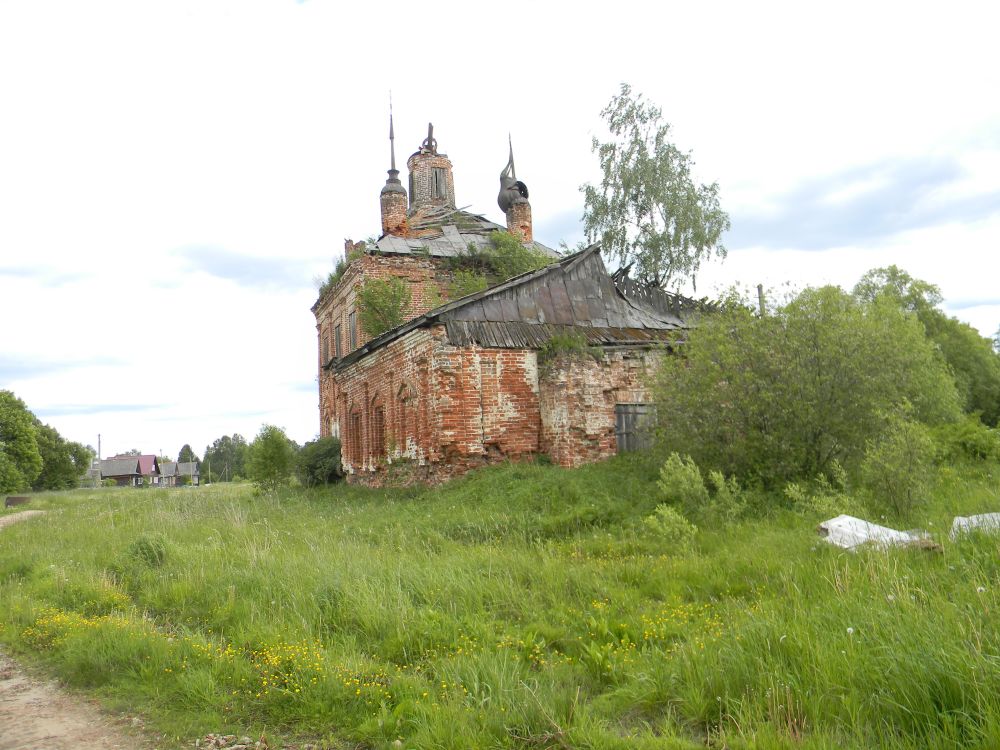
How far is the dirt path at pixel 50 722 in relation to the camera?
365cm

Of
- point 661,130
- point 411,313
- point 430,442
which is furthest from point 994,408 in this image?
point 430,442

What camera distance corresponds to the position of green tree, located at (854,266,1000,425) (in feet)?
94.5

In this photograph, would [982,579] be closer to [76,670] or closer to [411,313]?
[76,670]

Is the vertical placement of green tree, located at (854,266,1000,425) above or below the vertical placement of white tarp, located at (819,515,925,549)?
above

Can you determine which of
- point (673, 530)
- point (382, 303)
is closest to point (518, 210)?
point (382, 303)

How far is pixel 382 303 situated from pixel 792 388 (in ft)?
52.3

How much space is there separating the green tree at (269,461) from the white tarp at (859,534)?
18.2 m

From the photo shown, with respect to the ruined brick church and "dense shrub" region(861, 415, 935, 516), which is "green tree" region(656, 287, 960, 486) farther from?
the ruined brick church

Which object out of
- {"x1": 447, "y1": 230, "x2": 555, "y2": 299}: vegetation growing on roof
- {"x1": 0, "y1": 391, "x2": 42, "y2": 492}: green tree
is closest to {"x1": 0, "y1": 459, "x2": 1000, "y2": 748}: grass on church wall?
{"x1": 447, "y1": 230, "x2": 555, "y2": 299}: vegetation growing on roof

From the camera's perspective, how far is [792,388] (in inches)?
338

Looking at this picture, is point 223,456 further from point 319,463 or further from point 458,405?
point 458,405

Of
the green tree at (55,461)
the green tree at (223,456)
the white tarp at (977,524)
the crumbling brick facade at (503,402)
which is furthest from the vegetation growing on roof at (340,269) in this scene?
the green tree at (223,456)

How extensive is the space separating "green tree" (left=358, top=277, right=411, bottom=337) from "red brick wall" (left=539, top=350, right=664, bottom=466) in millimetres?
10053

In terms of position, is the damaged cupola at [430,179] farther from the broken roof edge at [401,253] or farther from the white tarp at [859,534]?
the white tarp at [859,534]
